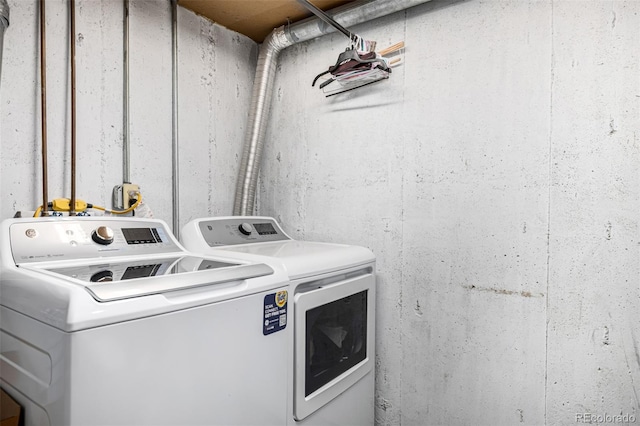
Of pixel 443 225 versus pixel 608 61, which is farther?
pixel 443 225

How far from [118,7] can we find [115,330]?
1642 mm

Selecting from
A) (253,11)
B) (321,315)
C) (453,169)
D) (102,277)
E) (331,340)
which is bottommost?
(331,340)

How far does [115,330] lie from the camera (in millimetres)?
842

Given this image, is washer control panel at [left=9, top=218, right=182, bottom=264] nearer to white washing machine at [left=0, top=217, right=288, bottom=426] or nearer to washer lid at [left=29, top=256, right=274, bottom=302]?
white washing machine at [left=0, top=217, right=288, bottom=426]

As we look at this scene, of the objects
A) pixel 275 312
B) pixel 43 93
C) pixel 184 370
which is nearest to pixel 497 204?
pixel 275 312

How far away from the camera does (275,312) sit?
4.00 feet

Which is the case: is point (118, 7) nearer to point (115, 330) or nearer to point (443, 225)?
point (115, 330)

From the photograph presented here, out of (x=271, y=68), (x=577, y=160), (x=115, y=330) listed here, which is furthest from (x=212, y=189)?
(x=577, y=160)

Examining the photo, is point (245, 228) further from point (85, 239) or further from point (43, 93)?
point (43, 93)

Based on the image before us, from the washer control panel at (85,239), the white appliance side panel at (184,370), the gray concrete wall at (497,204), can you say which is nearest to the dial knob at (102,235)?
the washer control panel at (85,239)

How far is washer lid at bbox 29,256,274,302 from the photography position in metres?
0.89

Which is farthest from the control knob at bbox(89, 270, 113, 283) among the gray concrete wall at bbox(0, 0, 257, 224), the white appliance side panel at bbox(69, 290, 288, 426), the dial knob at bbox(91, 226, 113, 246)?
the gray concrete wall at bbox(0, 0, 257, 224)

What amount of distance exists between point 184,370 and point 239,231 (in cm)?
99

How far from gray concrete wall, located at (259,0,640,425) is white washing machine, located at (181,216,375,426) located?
9.4 inches
